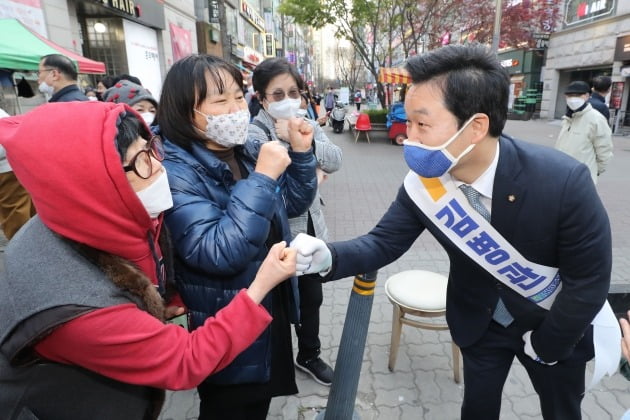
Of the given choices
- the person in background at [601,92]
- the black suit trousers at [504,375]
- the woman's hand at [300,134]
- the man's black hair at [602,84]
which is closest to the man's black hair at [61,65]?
the woman's hand at [300,134]

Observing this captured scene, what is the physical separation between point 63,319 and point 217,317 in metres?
0.41

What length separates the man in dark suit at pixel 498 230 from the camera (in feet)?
4.35

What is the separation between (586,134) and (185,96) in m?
4.39

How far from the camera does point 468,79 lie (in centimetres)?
131

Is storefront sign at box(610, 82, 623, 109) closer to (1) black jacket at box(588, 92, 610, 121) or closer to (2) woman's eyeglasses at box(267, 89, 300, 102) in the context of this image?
(1) black jacket at box(588, 92, 610, 121)

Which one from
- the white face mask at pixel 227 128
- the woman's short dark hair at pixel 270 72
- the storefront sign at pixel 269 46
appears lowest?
the white face mask at pixel 227 128

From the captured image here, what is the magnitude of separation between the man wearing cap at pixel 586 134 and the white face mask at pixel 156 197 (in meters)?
4.47

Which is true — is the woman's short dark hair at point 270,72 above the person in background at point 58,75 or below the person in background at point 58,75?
below

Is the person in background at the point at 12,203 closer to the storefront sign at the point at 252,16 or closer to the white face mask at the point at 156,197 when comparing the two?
the white face mask at the point at 156,197

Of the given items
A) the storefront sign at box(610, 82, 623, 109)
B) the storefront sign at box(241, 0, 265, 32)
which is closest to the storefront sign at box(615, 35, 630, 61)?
the storefront sign at box(610, 82, 623, 109)

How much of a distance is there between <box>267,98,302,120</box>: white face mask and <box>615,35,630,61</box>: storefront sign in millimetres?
18413

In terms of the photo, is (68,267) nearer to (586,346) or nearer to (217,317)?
(217,317)

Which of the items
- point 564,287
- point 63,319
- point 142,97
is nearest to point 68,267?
point 63,319

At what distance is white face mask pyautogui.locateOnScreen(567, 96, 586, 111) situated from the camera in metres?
4.41
